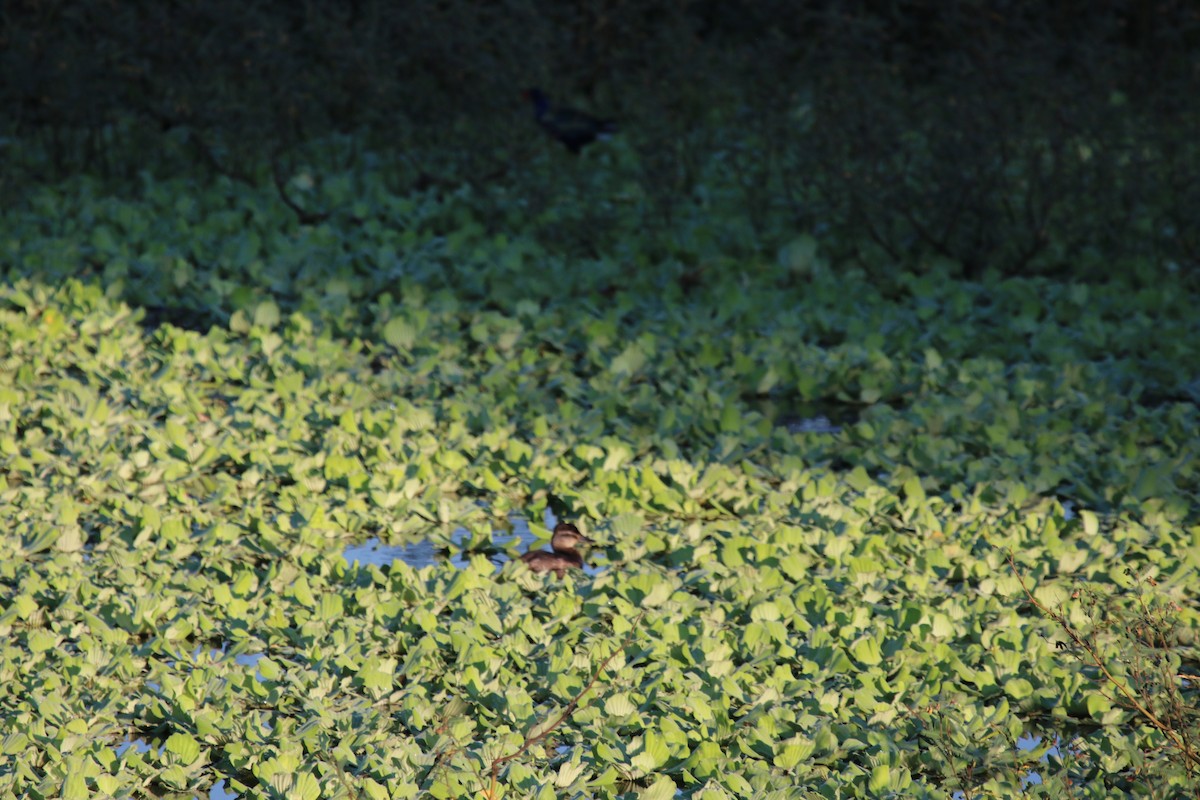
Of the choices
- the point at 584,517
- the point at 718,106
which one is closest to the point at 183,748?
the point at 584,517

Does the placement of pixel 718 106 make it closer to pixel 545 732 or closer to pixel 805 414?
pixel 805 414

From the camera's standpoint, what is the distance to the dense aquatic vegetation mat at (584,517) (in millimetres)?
2621

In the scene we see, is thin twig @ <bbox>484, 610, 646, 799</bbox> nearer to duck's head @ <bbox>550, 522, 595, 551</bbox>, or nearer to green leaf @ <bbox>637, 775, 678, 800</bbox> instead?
green leaf @ <bbox>637, 775, 678, 800</bbox>

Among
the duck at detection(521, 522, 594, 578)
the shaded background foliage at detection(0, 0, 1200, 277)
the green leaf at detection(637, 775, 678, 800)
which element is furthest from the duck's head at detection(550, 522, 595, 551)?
the shaded background foliage at detection(0, 0, 1200, 277)

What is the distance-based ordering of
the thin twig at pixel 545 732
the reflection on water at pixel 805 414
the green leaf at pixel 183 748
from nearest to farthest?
the thin twig at pixel 545 732 < the green leaf at pixel 183 748 < the reflection on water at pixel 805 414

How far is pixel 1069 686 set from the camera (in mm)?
2803

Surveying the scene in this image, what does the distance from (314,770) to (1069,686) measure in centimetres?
141

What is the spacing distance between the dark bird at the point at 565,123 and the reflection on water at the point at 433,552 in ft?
13.0

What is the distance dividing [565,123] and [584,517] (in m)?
4.02

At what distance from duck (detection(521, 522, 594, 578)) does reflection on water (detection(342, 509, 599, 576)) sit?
36 millimetres

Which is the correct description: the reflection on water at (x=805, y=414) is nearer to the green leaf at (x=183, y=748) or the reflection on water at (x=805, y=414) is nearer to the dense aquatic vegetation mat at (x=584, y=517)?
the dense aquatic vegetation mat at (x=584, y=517)

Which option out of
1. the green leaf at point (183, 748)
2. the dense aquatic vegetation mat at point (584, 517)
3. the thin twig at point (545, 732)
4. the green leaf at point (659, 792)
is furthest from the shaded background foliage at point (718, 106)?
the green leaf at point (183, 748)

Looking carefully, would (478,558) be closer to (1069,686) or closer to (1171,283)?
(1069,686)

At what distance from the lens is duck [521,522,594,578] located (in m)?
3.34
